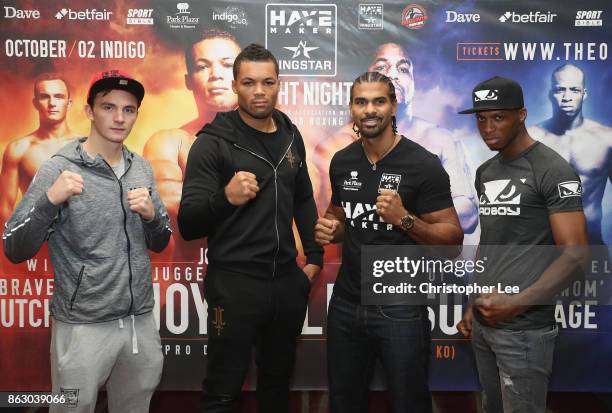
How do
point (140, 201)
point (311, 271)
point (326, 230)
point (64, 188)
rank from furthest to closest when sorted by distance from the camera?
point (311, 271) < point (326, 230) < point (140, 201) < point (64, 188)

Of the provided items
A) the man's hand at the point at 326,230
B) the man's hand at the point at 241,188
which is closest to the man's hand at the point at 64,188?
the man's hand at the point at 241,188

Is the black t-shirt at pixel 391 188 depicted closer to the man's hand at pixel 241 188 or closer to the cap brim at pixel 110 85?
the man's hand at pixel 241 188

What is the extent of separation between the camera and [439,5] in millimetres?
3227

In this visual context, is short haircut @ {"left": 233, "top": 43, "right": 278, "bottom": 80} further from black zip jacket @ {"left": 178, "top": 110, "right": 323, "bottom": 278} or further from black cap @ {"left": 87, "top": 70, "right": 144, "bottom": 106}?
black cap @ {"left": 87, "top": 70, "right": 144, "bottom": 106}

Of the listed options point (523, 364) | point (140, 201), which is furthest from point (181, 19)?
point (523, 364)

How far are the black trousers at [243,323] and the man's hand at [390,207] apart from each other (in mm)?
441

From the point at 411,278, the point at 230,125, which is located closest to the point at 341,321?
the point at 411,278

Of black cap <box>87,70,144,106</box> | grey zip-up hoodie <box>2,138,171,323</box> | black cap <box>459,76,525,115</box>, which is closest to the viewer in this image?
grey zip-up hoodie <box>2,138,171,323</box>

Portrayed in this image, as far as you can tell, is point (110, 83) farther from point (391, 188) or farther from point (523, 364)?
point (523, 364)

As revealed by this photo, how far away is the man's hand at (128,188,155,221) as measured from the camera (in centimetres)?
193

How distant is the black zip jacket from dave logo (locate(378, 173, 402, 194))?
0.35 meters

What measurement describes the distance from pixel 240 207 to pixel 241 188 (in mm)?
239

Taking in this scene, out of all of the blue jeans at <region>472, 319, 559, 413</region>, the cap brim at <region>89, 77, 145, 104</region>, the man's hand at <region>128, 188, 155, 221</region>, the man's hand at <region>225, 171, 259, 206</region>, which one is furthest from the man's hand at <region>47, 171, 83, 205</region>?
the blue jeans at <region>472, 319, 559, 413</region>

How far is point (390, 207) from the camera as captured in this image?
2082 millimetres
